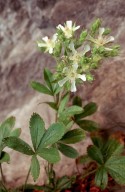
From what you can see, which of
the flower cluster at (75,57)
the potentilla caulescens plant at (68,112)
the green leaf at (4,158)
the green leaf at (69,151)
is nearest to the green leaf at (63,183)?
the potentilla caulescens plant at (68,112)

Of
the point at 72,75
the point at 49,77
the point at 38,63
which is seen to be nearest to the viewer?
the point at 72,75

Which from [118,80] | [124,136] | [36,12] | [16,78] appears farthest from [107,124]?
[36,12]

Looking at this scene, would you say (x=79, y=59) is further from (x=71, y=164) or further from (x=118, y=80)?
(x=71, y=164)

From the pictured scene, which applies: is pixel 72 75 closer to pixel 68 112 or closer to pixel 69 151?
pixel 68 112

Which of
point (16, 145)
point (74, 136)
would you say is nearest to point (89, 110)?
point (74, 136)

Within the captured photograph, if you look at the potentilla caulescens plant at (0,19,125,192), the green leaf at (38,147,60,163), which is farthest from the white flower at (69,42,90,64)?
the green leaf at (38,147,60,163)

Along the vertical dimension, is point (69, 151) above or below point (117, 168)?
above

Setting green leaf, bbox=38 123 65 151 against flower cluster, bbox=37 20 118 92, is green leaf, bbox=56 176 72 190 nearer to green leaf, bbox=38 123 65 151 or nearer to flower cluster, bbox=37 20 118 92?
green leaf, bbox=38 123 65 151
